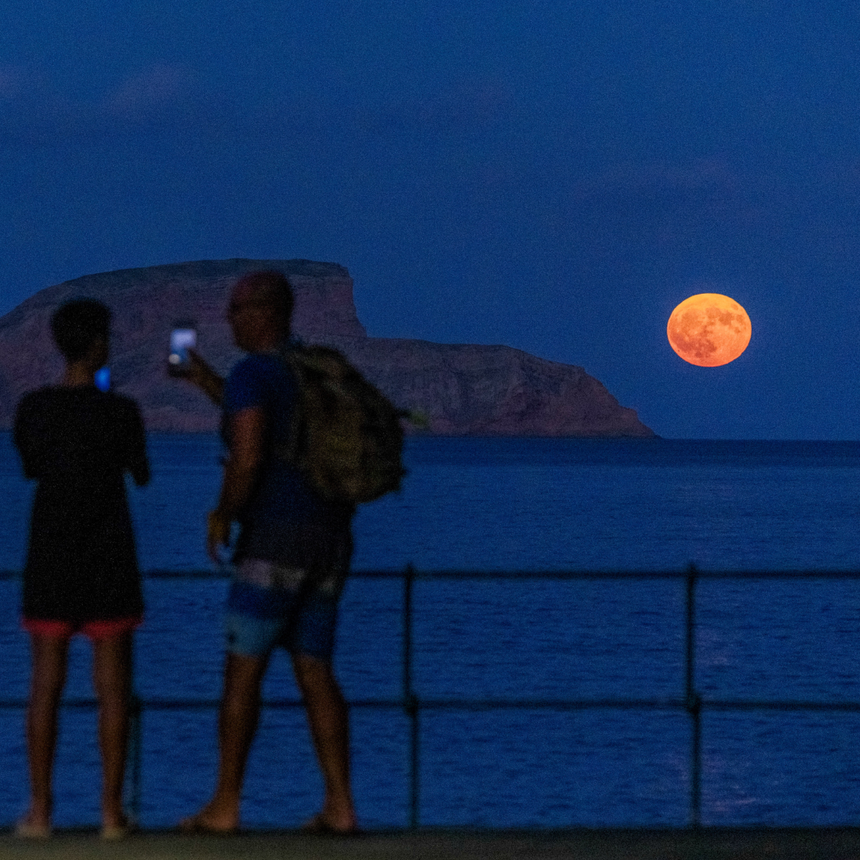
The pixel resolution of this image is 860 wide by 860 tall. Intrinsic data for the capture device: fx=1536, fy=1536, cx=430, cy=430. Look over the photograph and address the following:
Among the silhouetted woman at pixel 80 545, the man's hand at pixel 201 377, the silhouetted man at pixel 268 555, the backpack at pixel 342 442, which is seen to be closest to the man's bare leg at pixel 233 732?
the silhouetted man at pixel 268 555

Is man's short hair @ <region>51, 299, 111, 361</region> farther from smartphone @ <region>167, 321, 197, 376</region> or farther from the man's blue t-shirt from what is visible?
the man's blue t-shirt

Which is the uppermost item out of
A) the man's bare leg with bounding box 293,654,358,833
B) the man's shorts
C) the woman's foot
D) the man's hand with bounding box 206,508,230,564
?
the man's hand with bounding box 206,508,230,564

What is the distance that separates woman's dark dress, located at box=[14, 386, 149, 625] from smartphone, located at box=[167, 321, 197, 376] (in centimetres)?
19

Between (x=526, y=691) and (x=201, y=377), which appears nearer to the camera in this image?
(x=201, y=377)

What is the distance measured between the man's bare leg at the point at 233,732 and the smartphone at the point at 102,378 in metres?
0.82

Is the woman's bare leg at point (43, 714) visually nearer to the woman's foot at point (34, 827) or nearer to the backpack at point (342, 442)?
the woman's foot at point (34, 827)

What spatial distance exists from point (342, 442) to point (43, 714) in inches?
44.2

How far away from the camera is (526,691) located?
22.8 m

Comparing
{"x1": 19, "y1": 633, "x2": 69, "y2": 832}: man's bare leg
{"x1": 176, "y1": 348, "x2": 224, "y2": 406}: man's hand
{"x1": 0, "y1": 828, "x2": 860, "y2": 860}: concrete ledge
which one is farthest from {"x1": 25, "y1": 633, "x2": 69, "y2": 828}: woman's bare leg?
{"x1": 176, "y1": 348, "x2": 224, "y2": 406}: man's hand

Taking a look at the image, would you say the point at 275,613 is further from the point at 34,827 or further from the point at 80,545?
the point at 34,827

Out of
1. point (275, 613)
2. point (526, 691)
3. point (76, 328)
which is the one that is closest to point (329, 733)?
point (275, 613)

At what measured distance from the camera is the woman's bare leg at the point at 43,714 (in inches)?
164

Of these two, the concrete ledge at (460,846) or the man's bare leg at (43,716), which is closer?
the concrete ledge at (460,846)

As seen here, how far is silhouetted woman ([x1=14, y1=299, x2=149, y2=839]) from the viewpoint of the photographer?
410 cm
